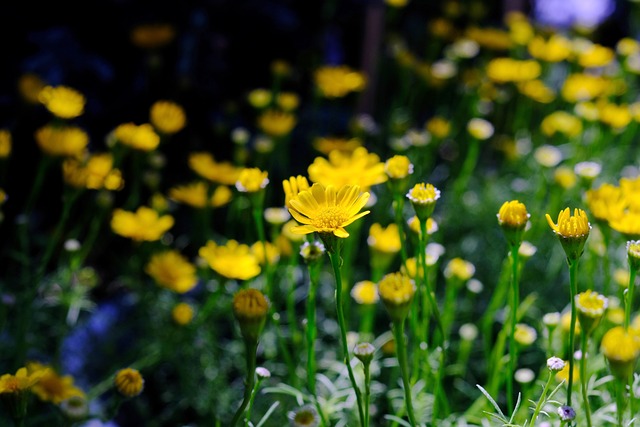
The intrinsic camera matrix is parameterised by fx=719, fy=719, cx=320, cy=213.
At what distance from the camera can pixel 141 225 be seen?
136 centimetres

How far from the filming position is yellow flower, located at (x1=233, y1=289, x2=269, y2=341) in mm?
773

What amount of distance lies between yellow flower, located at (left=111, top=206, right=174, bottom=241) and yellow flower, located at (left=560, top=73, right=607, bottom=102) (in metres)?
1.13

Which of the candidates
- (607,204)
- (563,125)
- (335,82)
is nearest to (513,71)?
(563,125)

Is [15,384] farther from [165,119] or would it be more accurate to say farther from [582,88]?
[582,88]

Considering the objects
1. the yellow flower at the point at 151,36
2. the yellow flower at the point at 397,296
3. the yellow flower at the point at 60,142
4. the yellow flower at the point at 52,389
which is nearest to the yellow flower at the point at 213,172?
the yellow flower at the point at 60,142

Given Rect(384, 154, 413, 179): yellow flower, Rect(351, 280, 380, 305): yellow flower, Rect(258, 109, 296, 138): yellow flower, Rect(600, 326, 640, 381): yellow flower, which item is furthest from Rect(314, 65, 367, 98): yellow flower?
Rect(600, 326, 640, 381): yellow flower

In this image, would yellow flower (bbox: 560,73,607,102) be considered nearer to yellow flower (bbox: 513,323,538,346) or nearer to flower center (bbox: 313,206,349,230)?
yellow flower (bbox: 513,323,538,346)

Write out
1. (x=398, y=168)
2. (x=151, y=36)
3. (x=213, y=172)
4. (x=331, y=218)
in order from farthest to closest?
(x=151, y=36) → (x=213, y=172) → (x=398, y=168) → (x=331, y=218)

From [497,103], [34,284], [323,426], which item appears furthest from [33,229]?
[497,103]

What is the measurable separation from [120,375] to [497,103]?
1.56 metres

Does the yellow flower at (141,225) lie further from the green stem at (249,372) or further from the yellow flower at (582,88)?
the yellow flower at (582,88)

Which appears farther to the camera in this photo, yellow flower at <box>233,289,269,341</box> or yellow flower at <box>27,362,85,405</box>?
yellow flower at <box>27,362,85,405</box>

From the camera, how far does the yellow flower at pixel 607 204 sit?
3.26 ft

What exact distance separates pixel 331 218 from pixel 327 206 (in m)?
0.03
